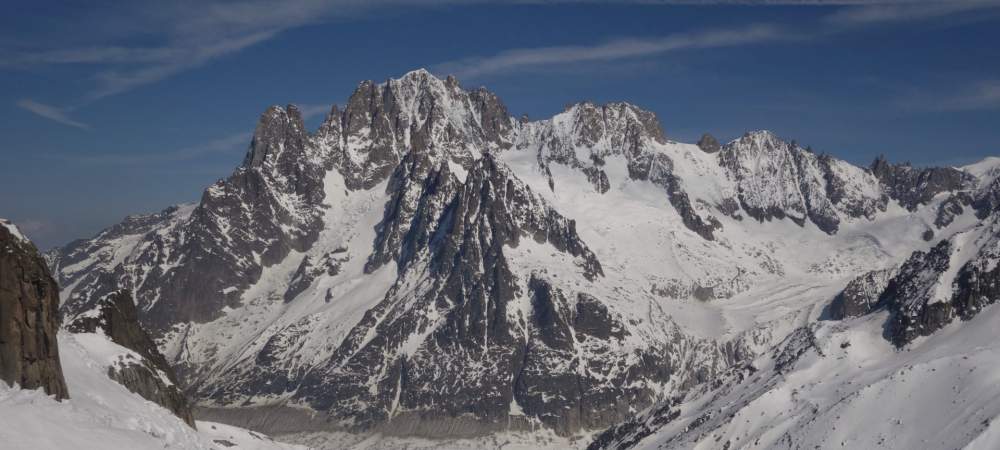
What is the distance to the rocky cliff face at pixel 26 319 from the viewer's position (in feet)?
281

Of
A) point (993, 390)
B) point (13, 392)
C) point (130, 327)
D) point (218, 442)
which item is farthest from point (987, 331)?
point (13, 392)

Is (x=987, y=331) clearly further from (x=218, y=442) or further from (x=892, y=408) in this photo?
(x=218, y=442)

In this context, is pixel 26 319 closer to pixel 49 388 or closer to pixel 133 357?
pixel 49 388

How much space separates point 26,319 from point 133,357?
5250cm

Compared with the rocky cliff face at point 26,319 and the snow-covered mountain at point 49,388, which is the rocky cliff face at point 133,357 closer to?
→ the snow-covered mountain at point 49,388

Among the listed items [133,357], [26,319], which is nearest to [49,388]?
[26,319]

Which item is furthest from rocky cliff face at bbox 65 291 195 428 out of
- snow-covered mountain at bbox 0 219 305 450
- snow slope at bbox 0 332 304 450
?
snow-covered mountain at bbox 0 219 305 450

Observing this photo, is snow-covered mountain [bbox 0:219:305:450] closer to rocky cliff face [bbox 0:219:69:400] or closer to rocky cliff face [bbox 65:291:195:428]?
rocky cliff face [bbox 0:219:69:400]

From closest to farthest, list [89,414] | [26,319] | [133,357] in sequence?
[26,319] < [89,414] < [133,357]

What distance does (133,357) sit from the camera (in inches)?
5463

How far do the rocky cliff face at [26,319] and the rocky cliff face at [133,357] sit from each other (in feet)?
123

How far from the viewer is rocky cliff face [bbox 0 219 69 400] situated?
8556cm

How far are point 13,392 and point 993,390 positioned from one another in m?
149

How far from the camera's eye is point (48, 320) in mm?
92562
